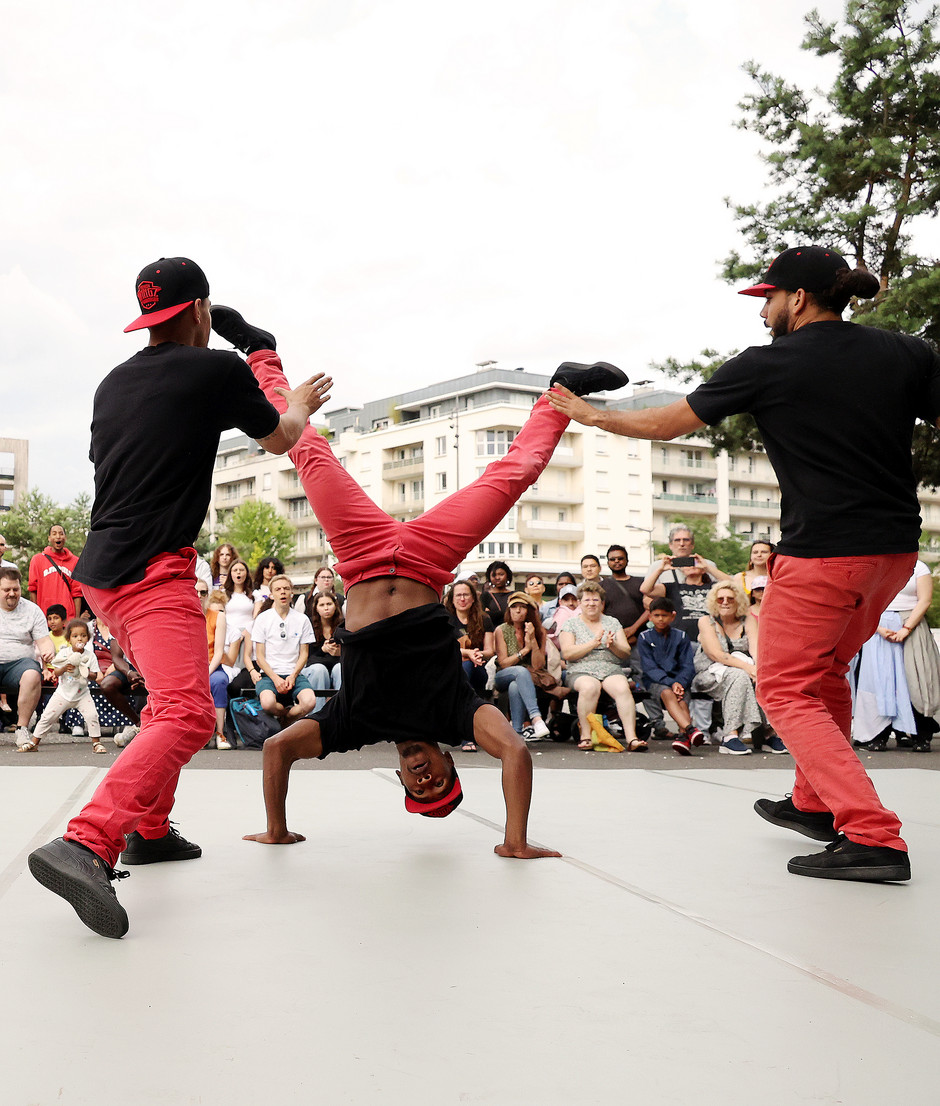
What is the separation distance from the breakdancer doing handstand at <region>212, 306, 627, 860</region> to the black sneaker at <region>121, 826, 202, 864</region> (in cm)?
36

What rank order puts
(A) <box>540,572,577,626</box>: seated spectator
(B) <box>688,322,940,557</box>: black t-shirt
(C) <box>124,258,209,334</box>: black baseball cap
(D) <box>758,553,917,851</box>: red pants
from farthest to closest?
(A) <box>540,572,577,626</box>: seated spectator
(B) <box>688,322,940,557</box>: black t-shirt
(D) <box>758,553,917,851</box>: red pants
(C) <box>124,258,209,334</box>: black baseball cap

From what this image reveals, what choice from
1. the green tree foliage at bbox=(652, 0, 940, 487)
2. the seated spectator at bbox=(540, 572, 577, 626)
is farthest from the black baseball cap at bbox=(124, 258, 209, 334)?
the green tree foliage at bbox=(652, 0, 940, 487)

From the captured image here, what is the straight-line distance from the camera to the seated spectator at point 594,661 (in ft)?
31.6

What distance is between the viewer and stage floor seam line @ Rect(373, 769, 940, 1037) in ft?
6.99

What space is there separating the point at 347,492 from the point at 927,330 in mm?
15282

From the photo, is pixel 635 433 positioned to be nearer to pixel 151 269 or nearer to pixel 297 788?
pixel 151 269

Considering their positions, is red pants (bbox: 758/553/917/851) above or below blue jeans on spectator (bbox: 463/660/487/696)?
above

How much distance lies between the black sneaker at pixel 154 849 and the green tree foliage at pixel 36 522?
3851 centimetres

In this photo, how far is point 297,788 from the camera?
588 centimetres

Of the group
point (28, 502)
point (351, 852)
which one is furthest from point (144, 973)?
point (28, 502)

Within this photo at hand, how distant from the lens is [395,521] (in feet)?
13.4

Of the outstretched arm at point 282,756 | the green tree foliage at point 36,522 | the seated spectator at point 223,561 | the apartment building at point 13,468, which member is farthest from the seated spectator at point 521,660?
the apartment building at point 13,468

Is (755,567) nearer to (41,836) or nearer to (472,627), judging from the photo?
(472,627)

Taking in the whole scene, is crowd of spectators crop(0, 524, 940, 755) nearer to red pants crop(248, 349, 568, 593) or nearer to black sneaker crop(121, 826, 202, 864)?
red pants crop(248, 349, 568, 593)
